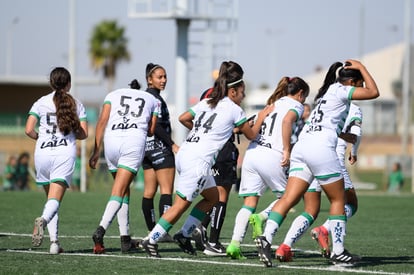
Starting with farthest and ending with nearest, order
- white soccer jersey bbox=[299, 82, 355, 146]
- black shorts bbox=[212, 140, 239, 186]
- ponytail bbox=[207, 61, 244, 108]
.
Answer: black shorts bbox=[212, 140, 239, 186], ponytail bbox=[207, 61, 244, 108], white soccer jersey bbox=[299, 82, 355, 146]

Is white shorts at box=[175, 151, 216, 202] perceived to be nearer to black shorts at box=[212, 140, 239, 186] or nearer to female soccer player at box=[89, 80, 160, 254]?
female soccer player at box=[89, 80, 160, 254]

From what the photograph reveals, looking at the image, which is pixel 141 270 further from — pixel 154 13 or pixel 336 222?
pixel 154 13

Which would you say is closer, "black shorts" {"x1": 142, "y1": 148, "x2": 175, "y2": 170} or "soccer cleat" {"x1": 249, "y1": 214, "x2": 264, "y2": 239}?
"soccer cleat" {"x1": 249, "y1": 214, "x2": 264, "y2": 239}

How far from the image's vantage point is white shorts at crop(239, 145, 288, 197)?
10438mm

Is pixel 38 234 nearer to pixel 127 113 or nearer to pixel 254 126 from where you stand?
pixel 127 113

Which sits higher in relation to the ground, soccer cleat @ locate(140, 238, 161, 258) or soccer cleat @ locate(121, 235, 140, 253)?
soccer cleat @ locate(140, 238, 161, 258)

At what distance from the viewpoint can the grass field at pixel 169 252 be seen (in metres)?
9.38

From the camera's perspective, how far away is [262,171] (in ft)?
34.4

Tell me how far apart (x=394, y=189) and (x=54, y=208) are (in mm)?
24318

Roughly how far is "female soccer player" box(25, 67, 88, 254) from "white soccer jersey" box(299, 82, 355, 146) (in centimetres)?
277

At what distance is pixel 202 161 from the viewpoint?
10.1 meters

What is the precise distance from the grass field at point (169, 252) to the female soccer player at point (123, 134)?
2.16ft

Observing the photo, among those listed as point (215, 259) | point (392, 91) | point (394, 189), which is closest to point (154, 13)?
point (394, 189)

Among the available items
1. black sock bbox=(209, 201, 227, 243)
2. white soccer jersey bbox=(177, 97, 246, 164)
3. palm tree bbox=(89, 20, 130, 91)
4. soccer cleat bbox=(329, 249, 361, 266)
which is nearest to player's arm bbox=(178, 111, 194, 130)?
white soccer jersey bbox=(177, 97, 246, 164)
